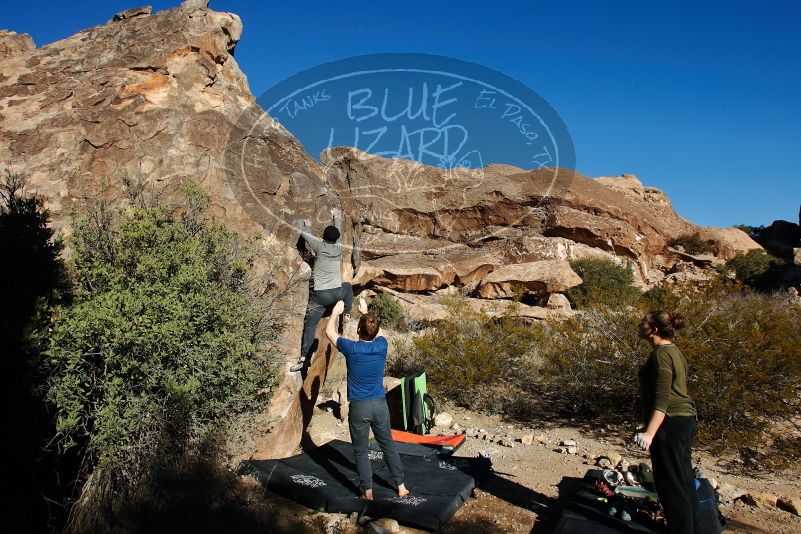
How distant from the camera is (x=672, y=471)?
323cm

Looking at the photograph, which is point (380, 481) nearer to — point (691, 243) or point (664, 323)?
point (664, 323)

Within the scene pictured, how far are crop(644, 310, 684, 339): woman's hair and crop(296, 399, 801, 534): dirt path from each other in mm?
1820

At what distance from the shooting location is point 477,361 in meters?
7.89

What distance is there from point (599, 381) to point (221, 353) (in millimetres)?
4971

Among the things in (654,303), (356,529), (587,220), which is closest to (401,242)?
(587,220)

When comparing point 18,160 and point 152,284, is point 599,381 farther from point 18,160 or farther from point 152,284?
point 18,160

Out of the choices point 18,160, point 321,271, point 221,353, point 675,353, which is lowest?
point 221,353

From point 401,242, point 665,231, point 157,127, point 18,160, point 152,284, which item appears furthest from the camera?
point 665,231

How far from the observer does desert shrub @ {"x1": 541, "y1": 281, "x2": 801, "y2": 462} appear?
227 inches

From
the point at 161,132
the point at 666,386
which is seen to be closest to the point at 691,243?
the point at 161,132

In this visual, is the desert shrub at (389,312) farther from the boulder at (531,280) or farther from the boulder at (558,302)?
the boulder at (558,302)

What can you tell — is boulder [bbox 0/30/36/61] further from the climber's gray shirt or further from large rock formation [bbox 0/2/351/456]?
the climber's gray shirt

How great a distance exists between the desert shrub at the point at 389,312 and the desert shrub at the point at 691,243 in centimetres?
1721

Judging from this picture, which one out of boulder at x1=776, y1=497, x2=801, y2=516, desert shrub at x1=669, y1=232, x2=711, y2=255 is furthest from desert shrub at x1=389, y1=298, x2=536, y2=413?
desert shrub at x1=669, y1=232, x2=711, y2=255
